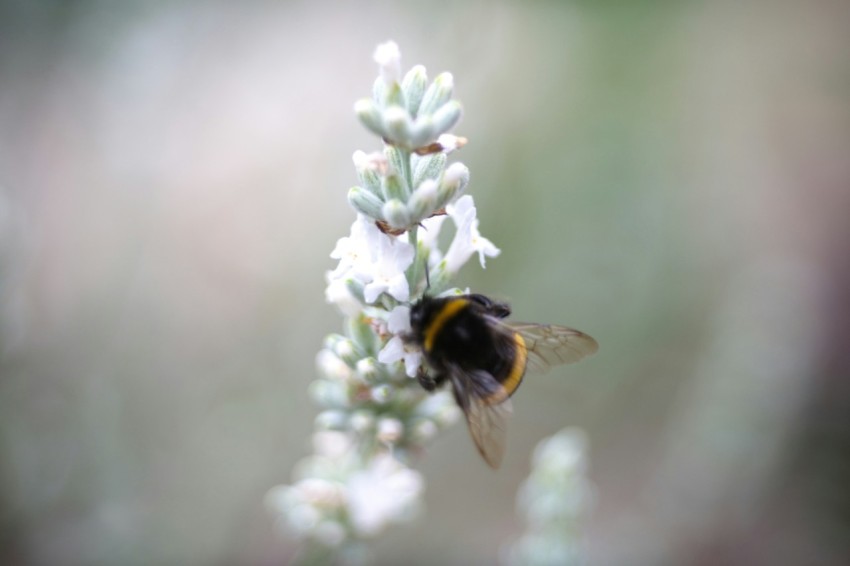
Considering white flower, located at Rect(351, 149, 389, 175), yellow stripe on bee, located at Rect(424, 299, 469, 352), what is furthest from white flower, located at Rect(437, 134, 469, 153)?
yellow stripe on bee, located at Rect(424, 299, 469, 352)

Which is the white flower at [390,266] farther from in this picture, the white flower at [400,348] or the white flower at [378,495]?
the white flower at [378,495]

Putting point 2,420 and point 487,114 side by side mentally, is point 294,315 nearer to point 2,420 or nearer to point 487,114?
point 2,420

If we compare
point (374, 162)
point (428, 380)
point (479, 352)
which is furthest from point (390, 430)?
point (374, 162)

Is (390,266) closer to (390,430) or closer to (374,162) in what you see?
(374,162)

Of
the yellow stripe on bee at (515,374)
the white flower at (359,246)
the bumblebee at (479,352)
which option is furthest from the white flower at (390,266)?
the yellow stripe on bee at (515,374)

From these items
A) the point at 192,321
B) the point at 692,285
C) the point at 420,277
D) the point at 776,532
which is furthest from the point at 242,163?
the point at 776,532

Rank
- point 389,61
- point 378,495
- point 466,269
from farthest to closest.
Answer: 1. point 466,269
2. point 378,495
3. point 389,61
